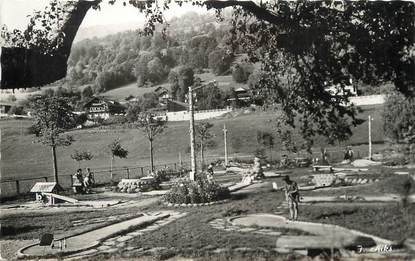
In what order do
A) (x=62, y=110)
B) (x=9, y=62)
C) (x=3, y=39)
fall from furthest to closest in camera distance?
(x=62, y=110), (x=3, y=39), (x=9, y=62)

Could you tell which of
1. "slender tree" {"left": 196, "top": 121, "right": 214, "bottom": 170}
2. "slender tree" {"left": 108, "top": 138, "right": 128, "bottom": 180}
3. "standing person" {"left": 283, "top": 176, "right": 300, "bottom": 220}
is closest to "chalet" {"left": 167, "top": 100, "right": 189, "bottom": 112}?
"slender tree" {"left": 196, "top": 121, "right": 214, "bottom": 170}

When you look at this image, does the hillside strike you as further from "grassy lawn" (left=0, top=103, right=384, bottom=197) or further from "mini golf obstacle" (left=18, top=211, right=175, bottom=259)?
"mini golf obstacle" (left=18, top=211, right=175, bottom=259)

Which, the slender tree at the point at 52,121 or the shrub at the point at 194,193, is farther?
the shrub at the point at 194,193

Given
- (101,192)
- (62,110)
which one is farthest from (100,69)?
(101,192)

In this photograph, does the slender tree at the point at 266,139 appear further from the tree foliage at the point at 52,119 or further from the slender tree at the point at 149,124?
the tree foliage at the point at 52,119

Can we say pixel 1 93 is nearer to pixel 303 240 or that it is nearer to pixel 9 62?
pixel 9 62

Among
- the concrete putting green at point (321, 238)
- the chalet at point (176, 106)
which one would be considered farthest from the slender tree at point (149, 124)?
the concrete putting green at point (321, 238)
